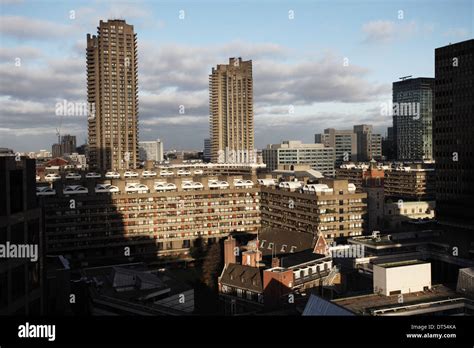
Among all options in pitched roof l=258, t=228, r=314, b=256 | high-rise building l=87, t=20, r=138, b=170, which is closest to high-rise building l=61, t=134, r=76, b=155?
high-rise building l=87, t=20, r=138, b=170

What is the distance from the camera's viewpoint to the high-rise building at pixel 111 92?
87000mm

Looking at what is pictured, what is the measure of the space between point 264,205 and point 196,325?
5069 centimetres

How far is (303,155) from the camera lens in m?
112

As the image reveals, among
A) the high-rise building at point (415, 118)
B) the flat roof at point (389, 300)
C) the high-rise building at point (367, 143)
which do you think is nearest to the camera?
the flat roof at point (389, 300)

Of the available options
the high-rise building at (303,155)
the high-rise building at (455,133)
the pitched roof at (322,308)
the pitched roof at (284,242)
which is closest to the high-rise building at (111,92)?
the high-rise building at (303,155)

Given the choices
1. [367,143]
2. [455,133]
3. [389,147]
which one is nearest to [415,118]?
[367,143]

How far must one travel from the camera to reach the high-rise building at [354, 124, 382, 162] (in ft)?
415

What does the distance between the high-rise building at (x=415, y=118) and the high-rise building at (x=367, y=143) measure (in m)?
5.13

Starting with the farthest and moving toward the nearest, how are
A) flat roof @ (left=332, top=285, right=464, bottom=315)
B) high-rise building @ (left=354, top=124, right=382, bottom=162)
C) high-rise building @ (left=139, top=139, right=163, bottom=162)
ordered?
1. high-rise building @ (left=139, top=139, right=163, bottom=162)
2. high-rise building @ (left=354, top=124, right=382, bottom=162)
3. flat roof @ (left=332, top=285, right=464, bottom=315)

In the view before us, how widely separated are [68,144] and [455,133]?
119774 millimetres

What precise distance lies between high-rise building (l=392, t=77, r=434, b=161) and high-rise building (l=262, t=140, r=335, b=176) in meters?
17.8

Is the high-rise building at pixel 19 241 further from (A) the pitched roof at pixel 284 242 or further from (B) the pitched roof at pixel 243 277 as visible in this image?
(A) the pitched roof at pixel 284 242

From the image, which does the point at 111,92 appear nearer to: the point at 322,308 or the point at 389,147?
the point at 322,308

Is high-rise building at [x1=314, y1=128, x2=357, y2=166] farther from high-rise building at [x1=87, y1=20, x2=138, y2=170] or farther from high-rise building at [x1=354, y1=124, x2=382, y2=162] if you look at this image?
high-rise building at [x1=87, y1=20, x2=138, y2=170]
